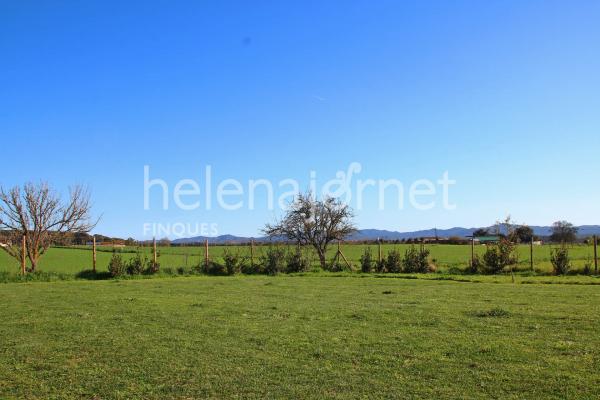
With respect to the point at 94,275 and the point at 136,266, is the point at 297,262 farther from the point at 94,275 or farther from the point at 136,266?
the point at 94,275

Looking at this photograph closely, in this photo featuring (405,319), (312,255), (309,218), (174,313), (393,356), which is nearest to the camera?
(393,356)

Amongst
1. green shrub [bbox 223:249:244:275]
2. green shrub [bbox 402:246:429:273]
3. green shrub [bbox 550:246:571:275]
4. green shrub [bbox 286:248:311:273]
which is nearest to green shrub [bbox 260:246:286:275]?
green shrub [bbox 286:248:311:273]

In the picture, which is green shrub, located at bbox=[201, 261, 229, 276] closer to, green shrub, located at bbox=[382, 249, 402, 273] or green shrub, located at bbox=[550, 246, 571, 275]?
green shrub, located at bbox=[382, 249, 402, 273]

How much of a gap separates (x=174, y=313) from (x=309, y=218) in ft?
92.6

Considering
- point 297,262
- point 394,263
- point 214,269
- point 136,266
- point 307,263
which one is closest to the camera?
point 136,266

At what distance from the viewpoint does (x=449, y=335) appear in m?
8.20

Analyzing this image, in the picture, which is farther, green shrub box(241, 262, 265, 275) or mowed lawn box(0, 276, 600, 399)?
green shrub box(241, 262, 265, 275)

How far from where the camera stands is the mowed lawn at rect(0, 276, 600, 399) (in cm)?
542

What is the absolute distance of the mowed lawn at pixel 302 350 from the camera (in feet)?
17.8

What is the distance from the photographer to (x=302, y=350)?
7.20 meters

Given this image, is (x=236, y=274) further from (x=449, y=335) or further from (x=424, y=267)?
(x=449, y=335)

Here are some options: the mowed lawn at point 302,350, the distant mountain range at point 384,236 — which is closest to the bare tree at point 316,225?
the distant mountain range at point 384,236

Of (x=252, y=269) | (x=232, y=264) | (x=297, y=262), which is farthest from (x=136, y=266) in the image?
(x=297, y=262)

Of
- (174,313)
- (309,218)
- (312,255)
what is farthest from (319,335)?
(309,218)
